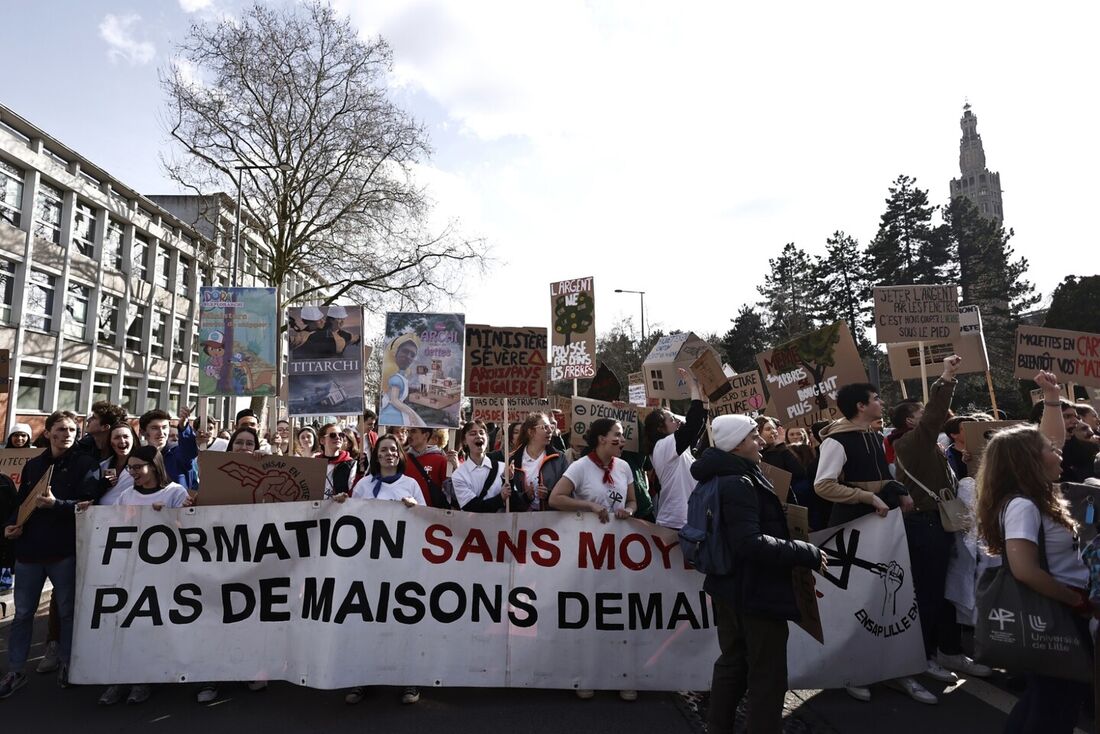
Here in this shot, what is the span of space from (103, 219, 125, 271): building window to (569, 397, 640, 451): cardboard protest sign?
3305 cm

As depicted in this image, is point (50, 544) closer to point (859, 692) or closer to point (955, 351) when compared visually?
point (859, 692)

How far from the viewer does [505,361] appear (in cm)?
657

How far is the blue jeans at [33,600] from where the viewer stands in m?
4.66

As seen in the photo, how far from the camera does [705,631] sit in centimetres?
459

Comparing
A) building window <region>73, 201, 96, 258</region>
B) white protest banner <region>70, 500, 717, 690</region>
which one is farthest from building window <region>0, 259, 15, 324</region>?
white protest banner <region>70, 500, 717, 690</region>

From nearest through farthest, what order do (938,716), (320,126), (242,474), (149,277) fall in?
(938,716) < (242,474) < (320,126) < (149,277)

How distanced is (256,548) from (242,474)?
0.56 meters

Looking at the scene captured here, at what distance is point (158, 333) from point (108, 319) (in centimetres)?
449

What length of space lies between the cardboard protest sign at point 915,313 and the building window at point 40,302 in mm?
30378

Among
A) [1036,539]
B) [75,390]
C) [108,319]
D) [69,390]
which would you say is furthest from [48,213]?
[1036,539]

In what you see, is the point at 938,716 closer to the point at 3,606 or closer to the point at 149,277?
the point at 3,606

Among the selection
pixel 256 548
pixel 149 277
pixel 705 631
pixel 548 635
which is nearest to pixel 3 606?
pixel 256 548

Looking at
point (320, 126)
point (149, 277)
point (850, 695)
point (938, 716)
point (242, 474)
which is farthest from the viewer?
point (149, 277)

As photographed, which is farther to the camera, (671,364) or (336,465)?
(671,364)
